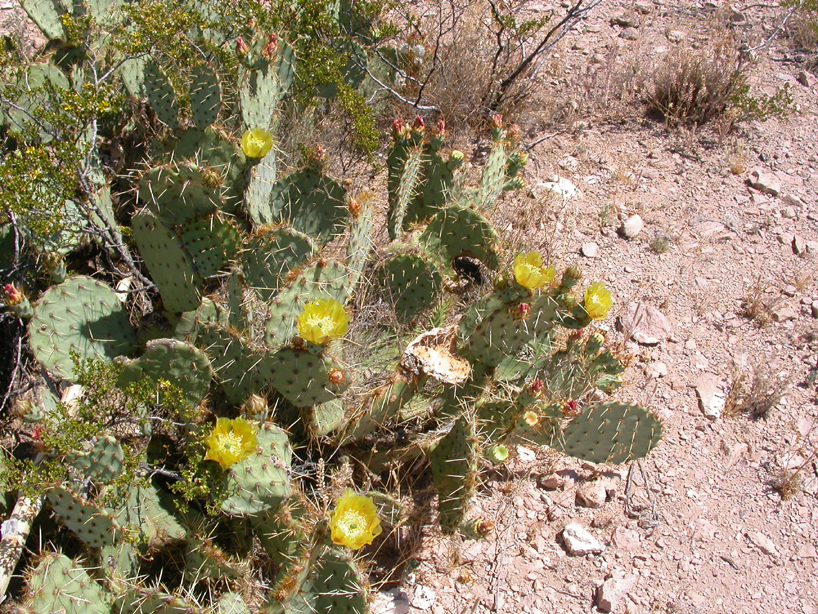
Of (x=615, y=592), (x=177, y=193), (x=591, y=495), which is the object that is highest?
(x=177, y=193)

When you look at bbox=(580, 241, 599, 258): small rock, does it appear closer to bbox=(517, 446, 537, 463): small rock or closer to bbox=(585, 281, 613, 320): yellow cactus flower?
bbox=(517, 446, 537, 463): small rock

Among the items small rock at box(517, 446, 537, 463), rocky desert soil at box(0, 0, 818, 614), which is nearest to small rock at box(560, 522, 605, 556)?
rocky desert soil at box(0, 0, 818, 614)

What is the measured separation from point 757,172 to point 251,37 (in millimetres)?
3633

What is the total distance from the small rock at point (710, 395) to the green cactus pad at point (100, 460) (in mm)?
2801

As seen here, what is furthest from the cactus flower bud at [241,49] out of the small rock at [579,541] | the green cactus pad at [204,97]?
the small rock at [579,541]

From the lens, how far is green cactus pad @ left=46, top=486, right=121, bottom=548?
6.95 ft

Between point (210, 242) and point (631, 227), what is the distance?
109 inches

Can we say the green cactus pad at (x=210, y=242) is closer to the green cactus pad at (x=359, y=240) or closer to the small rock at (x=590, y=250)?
the green cactus pad at (x=359, y=240)

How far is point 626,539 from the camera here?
116 inches

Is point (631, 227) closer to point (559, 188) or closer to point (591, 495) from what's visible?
point (559, 188)

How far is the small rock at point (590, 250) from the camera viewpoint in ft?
13.7

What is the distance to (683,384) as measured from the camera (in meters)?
3.55

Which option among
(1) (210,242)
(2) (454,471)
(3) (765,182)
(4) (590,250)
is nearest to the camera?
(2) (454,471)

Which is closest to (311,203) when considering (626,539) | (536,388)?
(536,388)
